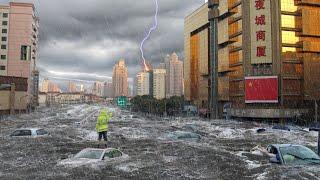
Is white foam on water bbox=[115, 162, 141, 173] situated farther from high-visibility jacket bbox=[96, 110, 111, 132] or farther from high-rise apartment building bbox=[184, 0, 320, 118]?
high-rise apartment building bbox=[184, 0, 320, 118]

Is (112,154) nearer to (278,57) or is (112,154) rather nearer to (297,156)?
(297,156)

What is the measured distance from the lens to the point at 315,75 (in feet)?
267

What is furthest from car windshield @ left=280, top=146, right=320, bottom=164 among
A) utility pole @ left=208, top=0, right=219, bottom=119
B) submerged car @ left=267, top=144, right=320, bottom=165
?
utility pole @ left=208, top=0, right=219, bottom=119

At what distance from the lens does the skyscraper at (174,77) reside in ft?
623

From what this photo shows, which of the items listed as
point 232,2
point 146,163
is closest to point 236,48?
point 232,2

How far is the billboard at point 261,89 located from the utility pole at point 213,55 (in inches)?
732

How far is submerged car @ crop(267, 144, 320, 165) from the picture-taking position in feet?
50.9

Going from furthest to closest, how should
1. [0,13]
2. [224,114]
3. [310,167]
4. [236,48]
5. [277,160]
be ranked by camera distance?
[0,13], [224,114], [236,48], [277,160], [310,167]

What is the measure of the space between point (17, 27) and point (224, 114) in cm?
7429

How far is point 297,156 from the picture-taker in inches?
624

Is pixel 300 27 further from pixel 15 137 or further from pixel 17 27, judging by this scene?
pixel 17 27

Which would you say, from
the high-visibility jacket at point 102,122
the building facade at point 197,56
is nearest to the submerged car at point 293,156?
the high-visibility jacket at point 102,122

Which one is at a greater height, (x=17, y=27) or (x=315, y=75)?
(x=17, y=27)

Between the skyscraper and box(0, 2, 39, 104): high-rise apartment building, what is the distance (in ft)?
223
